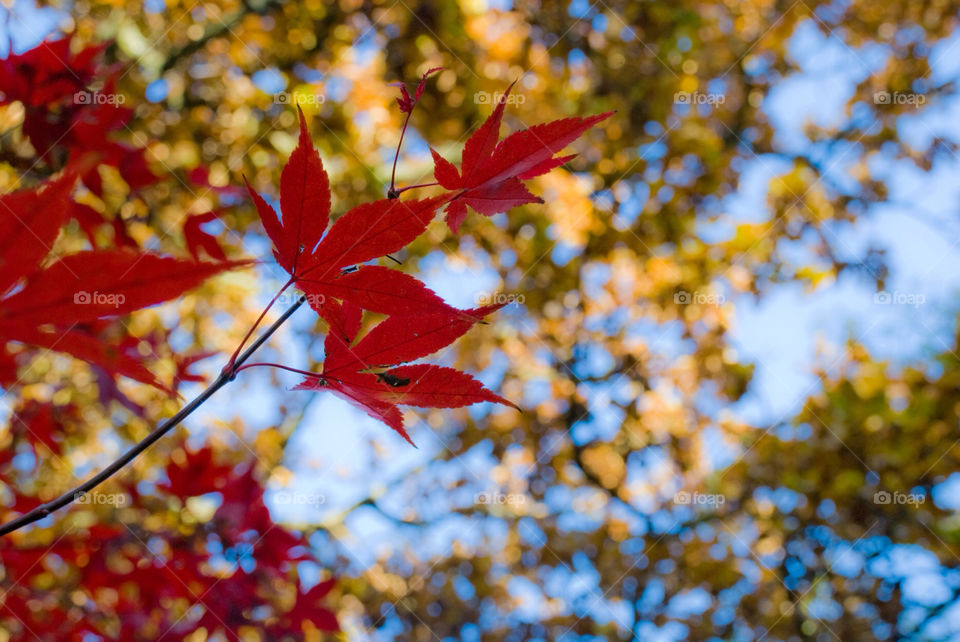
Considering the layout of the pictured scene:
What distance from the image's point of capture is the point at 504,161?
0.68 metres

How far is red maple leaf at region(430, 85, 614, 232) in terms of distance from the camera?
2.17ft

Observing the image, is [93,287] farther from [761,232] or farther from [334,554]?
[761,232]

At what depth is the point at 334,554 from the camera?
3.14m

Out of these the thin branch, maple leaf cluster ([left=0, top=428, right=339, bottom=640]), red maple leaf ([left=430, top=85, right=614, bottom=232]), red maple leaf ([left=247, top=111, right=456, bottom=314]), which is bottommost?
maple leaf cluster ([left=0, top=428, right=339, bottom=640])

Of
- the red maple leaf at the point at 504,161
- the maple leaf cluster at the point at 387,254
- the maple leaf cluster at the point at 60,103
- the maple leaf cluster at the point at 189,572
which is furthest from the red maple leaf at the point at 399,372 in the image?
the maple leaf cluster at the point at 189,572

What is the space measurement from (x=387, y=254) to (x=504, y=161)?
159 mm

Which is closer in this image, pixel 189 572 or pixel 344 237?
pixel 344 237

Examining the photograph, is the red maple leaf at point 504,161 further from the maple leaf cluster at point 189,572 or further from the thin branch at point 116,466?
the maple leaf cluster at point 189,572

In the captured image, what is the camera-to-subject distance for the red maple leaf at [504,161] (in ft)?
2.17

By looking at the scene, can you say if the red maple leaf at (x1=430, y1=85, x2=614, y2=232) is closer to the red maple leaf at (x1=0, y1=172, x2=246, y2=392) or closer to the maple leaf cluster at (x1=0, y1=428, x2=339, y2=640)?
the red maple leaf at (x1=0, y1=172, x2=246, y2=392)

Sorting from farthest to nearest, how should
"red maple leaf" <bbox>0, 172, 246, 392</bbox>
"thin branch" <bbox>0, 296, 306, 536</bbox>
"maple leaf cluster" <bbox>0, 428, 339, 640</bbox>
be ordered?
"maple leaf cluster" <bbox>0, 428, 339, 640</bbox> → "thin branch" <bbox>0, 296, 306, 536</bbox> → "red maple leaf" <bbox>0, 172, 246, 392</bbox>

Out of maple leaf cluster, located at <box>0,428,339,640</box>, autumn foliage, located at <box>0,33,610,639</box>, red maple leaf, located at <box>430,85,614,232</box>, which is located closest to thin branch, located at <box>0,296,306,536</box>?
autumn foliage, located at <box>0,33,610,639</box>

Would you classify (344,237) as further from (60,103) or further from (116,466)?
(60,103)

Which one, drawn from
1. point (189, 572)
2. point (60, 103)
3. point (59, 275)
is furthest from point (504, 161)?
point (189, 572)
